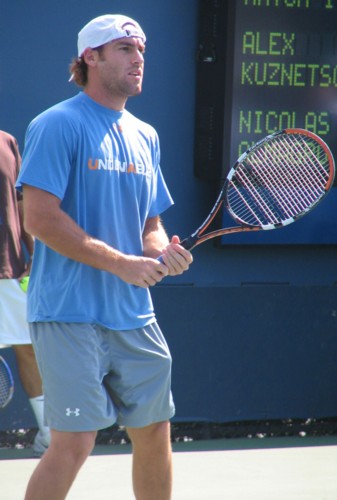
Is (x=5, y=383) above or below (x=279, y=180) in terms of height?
below

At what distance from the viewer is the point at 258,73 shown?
5441mm

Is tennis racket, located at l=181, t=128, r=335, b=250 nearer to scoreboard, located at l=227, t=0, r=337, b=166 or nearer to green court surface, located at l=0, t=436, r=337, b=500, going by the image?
green court surface, located at l=0, t=436, r=337, b=500

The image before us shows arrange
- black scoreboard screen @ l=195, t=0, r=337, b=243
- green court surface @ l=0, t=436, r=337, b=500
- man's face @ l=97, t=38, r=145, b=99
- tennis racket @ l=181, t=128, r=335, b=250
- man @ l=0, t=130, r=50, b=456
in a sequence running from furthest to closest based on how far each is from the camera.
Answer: black scoreboard screen @ l=195, t=0, r=337, b=243
man @ l=0, t=130, r=50, b=456
green court surface @ l=0, t=436, r=337, b=500
tennis racket @ l=181, t=128, r=335, b=250
man's face @ l=97, t=38, r=145, b=99

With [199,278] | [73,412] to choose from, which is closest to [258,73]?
[199,278]

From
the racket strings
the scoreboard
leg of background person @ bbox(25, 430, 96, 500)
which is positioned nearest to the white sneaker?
the scoreboard

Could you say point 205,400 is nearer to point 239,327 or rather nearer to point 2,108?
point 239,327

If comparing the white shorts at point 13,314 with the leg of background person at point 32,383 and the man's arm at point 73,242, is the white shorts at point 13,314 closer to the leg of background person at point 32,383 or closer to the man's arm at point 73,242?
the leg of background person at point 32,383

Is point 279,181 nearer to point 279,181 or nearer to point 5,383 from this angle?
point 279,181

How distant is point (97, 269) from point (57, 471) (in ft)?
2.03

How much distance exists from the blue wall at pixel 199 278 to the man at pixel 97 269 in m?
1.80

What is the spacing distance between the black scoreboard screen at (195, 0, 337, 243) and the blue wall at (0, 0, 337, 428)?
137mm

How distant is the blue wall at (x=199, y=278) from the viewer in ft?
17.7

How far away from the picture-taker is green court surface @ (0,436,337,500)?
4.57m

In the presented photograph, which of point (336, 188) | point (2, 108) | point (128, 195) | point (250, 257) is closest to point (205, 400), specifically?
point (250, 257)
